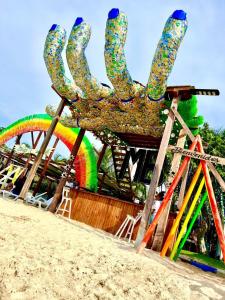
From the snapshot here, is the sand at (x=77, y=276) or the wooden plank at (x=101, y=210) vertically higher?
the wooden plank at (x=101, y=210)

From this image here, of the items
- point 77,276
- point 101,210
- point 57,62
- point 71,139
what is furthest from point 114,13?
point 71,139

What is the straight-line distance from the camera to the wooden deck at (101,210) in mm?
8234

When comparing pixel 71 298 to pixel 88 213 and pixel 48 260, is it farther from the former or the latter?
pixel 88 213

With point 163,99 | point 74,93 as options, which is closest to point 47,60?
point 74,93

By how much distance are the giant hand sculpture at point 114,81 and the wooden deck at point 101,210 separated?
233 cm

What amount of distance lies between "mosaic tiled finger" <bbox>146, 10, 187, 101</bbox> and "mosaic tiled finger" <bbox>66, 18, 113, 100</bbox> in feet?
6.43

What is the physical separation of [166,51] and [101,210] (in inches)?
210

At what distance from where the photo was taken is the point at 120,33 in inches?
245

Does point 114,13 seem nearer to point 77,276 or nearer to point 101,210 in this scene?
point 77,276

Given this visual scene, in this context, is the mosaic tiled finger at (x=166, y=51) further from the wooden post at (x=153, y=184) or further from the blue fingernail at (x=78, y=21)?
the blue fingernail at (x=78, y=21)

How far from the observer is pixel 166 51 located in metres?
5.68

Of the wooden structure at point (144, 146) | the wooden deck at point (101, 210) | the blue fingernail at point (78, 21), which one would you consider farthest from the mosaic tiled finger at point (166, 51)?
the wooden deck at point (101, 210)

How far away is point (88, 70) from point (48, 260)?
5.68m

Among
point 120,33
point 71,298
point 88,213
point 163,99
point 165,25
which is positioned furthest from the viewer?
point 88,213
